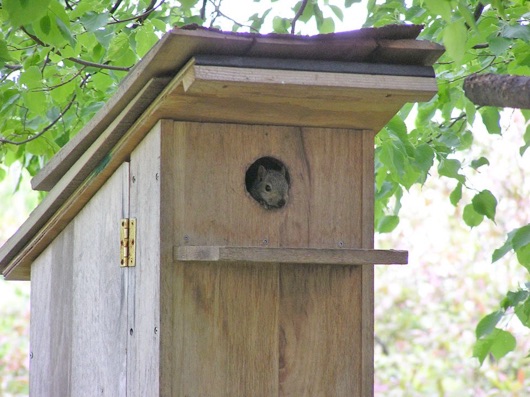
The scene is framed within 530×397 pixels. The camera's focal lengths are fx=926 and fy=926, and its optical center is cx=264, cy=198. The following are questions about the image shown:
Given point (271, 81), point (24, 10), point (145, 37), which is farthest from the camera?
point (145, 37)

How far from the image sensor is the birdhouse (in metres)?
1.72

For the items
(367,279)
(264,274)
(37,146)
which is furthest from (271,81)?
(37,146)

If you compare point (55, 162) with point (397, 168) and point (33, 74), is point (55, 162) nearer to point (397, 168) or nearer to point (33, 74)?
point (33, 74)

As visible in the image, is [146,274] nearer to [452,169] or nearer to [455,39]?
[455,39]

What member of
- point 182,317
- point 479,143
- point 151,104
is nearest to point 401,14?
point 151,104

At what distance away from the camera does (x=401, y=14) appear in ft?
9.64

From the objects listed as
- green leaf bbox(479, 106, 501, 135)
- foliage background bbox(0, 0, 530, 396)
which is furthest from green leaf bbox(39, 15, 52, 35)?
green leaf bbox(479, 106, 501, 135)

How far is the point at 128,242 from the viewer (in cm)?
202

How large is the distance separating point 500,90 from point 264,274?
0.72 m

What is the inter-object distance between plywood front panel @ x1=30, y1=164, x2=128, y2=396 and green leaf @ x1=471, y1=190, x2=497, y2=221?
3.74 ft

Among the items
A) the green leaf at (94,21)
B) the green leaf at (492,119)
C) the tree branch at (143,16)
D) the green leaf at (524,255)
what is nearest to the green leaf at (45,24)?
the green leaf at (94,21)

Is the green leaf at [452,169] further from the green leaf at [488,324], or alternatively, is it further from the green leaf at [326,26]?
the green leaf at [326,26]

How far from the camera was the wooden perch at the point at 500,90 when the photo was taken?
4.26 ft

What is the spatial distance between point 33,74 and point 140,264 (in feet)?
2.60
